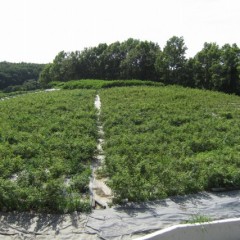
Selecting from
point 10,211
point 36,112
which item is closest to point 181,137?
point 10,211

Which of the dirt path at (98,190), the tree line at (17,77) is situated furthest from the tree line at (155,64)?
the dirt path at (98,190)

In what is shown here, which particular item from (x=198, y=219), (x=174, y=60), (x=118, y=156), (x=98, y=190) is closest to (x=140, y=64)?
(x=174, y=60)

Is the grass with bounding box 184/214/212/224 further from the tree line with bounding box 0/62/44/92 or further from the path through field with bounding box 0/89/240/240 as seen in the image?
the tree line with bounding box 0/62/44/92

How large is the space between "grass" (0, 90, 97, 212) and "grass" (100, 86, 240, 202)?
0.67 metres

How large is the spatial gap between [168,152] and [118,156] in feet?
4.77

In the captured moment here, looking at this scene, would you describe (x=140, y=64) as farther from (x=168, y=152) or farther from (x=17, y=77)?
(x=168, y=152)

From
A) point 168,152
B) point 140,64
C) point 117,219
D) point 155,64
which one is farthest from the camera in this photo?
point 140,64

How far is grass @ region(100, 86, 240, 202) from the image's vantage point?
637 cm

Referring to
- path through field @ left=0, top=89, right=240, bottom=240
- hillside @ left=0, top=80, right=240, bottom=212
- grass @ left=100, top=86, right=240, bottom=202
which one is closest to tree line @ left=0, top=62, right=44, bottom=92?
grass @ left=100, top=86, right=240, bottom=202

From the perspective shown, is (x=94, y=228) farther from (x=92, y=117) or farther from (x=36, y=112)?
(x=36, y=112)

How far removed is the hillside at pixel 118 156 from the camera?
19.5 ft

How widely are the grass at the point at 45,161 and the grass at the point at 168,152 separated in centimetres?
67

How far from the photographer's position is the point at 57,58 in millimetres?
54875

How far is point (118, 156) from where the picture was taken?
26.1 feet
